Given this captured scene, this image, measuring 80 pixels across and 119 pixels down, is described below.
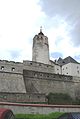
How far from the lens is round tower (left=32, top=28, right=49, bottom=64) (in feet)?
142

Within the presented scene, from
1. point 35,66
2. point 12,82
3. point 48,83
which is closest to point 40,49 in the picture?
point 35,66

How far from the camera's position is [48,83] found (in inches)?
1281

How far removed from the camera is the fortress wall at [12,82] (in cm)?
2773

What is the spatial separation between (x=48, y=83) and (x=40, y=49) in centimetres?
1255

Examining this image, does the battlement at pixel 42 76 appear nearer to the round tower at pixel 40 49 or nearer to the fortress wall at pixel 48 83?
the fortress wall at pixel 48 83

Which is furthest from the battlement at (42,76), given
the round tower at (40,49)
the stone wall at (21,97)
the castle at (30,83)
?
the round tower at (40,49)

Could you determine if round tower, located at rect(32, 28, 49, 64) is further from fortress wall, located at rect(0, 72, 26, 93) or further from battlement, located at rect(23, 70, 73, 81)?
fortress wall, located at rect(0, 72, 26, 93)

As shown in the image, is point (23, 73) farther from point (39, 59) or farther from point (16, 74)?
point (39, 59)

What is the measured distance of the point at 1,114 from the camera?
4.84m

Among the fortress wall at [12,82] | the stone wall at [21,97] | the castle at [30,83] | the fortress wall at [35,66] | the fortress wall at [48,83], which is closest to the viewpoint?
the stone wall at [21,97]

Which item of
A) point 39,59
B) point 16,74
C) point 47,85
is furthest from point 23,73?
point 39,59

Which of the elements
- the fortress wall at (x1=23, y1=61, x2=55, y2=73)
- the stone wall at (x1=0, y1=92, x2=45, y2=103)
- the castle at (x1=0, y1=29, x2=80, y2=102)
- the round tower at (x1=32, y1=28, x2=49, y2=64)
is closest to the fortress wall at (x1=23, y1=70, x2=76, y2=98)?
the castle at (x1=0, y1=29, x2=80, y2=102)

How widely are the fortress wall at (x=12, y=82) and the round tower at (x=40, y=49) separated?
13729 millimetres

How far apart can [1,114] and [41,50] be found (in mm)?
38881
